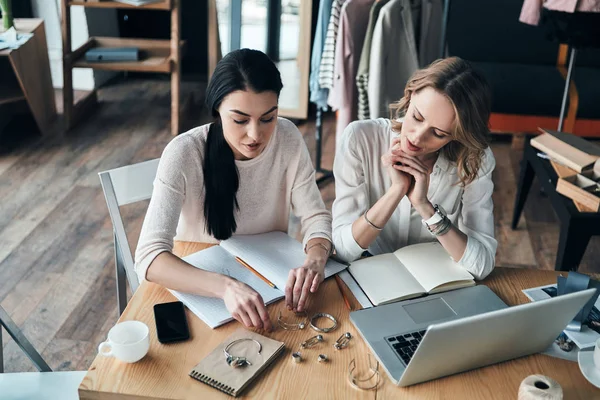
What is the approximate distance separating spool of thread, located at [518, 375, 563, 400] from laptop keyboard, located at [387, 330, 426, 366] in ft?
0.70

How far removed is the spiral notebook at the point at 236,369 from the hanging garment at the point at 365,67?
1770 millimetres

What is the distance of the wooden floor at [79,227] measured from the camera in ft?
7.86

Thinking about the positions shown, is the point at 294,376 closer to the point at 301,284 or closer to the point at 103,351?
the point at 301,284

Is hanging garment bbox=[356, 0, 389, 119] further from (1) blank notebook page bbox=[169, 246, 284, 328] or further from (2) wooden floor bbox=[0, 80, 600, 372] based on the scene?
(1) blank notebook page bbox=[169, 246, 284, 328]

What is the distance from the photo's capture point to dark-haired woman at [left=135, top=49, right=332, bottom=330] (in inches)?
55.6

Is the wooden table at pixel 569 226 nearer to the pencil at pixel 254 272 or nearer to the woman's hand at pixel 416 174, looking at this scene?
the woman's hand at pixel 416 174

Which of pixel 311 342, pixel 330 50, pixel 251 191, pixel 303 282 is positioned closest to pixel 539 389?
pixel 311 342

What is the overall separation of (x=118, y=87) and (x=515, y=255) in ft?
10.7

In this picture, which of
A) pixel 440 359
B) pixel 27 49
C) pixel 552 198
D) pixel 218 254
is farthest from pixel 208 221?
pixel 27 49

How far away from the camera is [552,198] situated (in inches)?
102

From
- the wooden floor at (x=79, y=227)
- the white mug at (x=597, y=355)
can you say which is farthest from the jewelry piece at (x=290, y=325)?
the wooden floor at (x=79, y=227)

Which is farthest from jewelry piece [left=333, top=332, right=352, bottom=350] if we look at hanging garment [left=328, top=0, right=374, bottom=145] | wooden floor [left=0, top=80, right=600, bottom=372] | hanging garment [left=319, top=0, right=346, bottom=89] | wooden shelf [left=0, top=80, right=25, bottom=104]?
wooden shelf [left=0, top=80, right=25, bottom=104]

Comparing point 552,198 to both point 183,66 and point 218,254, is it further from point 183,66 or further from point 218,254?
point 183,66

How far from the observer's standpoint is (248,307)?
1318 mm
